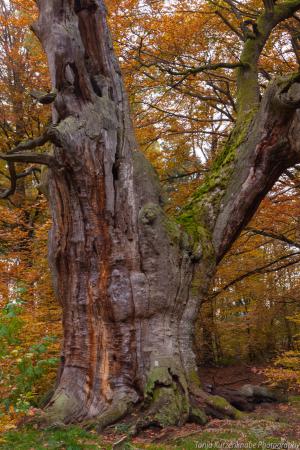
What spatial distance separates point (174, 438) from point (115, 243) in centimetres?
244

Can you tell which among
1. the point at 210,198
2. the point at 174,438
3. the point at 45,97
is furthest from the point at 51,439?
the point at 45,97

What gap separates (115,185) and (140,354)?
2288 mm

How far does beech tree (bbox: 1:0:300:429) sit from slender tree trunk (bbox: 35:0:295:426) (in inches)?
0.6

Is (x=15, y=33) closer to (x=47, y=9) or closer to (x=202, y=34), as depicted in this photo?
(x=202, y=34)

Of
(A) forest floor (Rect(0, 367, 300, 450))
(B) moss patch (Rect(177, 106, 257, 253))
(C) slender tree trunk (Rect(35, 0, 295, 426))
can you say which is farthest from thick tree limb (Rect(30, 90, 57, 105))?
(A) forest floor (Rect(0, 367, 300, 450))

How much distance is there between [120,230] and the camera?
5.52 m

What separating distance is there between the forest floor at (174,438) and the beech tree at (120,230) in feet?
0.75

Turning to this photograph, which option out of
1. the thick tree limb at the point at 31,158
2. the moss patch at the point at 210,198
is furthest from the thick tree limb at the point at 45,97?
the moss patch at the point at 210,198

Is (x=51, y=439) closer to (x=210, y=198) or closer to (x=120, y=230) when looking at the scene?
(x=120, y=230)

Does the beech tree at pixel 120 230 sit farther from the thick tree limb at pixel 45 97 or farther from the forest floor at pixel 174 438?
the forest floor at pixel 174 438

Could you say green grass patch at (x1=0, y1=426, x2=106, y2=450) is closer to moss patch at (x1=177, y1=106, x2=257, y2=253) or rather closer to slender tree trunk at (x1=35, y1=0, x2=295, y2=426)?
slender tree trunk at (x1=35, y1=0, x2=295, y2=426)

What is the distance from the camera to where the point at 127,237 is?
5508 millimetres

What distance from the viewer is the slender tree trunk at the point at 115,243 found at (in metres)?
5.11

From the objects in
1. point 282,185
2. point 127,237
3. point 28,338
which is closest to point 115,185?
point 127,237
